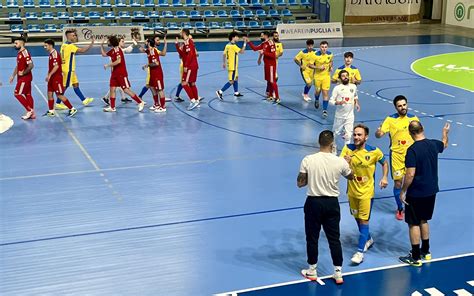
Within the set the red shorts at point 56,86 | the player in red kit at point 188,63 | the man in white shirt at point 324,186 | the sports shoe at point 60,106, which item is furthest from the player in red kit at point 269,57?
the man in white shirt at point 324,186

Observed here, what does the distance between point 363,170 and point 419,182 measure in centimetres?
72

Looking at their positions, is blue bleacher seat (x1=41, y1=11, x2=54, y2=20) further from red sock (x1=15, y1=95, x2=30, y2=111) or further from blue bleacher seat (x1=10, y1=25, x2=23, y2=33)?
red sock (x1=15, y1=95, x2=30, y2=111)

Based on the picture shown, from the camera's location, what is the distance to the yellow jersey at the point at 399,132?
9.52m

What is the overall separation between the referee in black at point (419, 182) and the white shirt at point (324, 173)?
0.94 m

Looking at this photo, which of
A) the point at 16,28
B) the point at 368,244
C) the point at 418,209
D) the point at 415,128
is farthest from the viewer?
the point at 16,28

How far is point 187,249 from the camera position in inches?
347

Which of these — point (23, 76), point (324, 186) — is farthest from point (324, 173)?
point (23, 76)

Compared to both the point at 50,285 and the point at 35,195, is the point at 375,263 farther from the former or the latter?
the point at 35,195

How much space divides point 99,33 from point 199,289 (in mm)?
21286

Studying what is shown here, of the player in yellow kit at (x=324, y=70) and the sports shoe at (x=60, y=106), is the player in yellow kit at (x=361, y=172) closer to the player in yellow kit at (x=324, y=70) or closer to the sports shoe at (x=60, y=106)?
the player in yellow kit at (x=324, y=70)

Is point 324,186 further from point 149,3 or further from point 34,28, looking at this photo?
point 149,3

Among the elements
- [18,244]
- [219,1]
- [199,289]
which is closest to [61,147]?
[18,244]

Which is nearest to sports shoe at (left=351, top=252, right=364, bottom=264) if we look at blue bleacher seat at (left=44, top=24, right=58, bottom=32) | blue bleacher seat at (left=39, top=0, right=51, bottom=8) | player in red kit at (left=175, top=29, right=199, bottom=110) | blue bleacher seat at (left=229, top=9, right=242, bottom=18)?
player in red kit at (left=175, top=29, right=199, bottom=110)

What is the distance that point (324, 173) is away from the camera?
24.7ft
